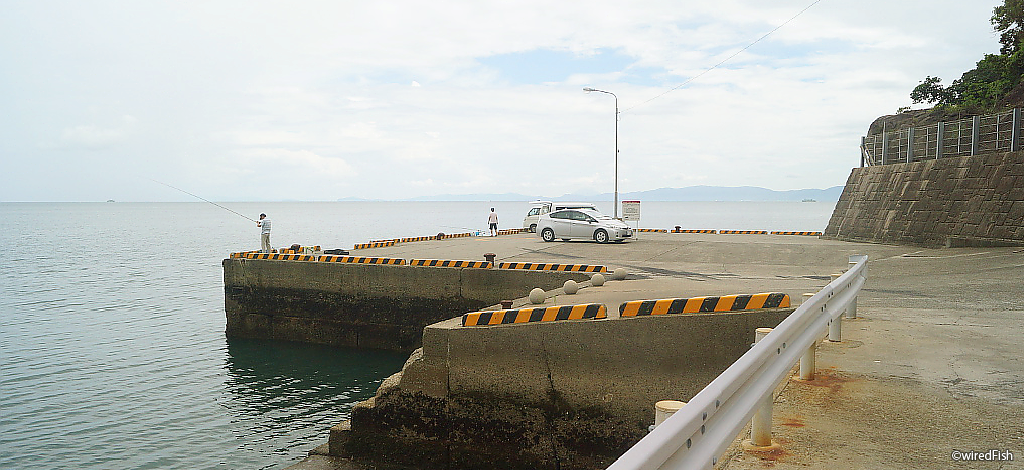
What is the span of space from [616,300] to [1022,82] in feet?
84.1

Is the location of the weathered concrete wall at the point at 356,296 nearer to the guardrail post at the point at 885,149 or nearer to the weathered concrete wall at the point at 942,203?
the weathered concrete wall at the point at 942,203

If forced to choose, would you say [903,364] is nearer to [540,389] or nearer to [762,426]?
[762,426]

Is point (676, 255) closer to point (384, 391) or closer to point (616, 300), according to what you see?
point (616, 300)

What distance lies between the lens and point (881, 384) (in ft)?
18.9

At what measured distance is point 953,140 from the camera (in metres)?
21.9

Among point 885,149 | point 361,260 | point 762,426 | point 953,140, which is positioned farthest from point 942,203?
point 762,426

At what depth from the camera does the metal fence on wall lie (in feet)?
64.8

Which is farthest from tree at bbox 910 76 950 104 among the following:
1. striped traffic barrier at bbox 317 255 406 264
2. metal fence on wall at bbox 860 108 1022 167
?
striped traffic barrier at bbox 317 255 406 264

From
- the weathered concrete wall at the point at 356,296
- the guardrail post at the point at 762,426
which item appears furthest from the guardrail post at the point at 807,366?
the weathered concrete wall at the point at 356,296

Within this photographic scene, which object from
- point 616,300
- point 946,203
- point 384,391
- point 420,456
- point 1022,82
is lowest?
point 420,456

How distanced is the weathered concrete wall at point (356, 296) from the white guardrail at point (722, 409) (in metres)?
11.3

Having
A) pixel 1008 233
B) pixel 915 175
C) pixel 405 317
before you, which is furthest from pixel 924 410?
pixel 915 175

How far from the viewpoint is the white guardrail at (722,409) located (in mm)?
2525

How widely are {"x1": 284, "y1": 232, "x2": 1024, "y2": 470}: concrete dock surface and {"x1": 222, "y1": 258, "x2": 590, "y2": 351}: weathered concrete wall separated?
348 cm
